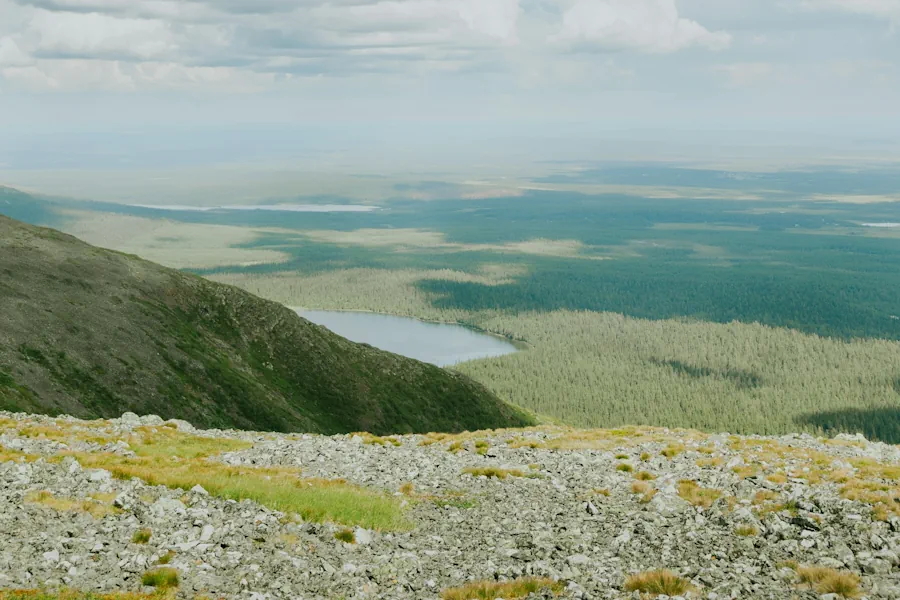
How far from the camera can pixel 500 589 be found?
75.6 ft

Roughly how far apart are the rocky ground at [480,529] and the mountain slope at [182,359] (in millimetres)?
46626

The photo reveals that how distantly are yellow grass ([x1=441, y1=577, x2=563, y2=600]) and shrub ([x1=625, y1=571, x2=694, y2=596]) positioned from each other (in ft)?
7.16

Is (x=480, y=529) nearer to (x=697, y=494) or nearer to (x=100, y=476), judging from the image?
(x=697, y=494)

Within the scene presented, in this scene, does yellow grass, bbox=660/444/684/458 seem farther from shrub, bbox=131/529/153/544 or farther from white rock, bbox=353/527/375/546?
shrub, bbox=131/529/153/544

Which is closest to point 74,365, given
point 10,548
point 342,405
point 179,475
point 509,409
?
point 342,405

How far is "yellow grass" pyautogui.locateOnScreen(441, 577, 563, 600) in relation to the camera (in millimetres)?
22712

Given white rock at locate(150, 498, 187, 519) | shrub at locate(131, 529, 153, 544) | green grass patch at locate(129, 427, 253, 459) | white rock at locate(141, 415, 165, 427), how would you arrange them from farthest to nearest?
1. white rock at locate(141, 415, 165, 427)
2. green grass patch at locate(129, 427, 253, 459)
3. white rock at locate(150, 498, 187, 519)
4. shrub at locate(131, 529, 153, 544)

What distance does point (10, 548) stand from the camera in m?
23.8

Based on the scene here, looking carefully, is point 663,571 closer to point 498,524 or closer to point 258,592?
point 498,524

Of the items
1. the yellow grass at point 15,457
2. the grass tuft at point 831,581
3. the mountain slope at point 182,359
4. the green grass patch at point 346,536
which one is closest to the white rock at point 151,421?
the mountain slope at point 182,359

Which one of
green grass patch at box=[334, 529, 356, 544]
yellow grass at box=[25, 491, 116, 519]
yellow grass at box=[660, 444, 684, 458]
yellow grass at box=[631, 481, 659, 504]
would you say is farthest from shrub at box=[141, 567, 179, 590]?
yellow grass at box=[660, 444, 684, 458]

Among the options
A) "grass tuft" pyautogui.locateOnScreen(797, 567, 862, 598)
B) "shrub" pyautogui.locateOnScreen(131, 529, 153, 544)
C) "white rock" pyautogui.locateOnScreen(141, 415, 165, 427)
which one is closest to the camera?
"grass tuft" pyautogui.locateOnScreen(797, 567, 862, 598)

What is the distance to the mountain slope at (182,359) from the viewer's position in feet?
287

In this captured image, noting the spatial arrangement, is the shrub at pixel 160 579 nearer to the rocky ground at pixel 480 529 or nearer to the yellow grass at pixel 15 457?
the rocky ground at pixel 480 529
